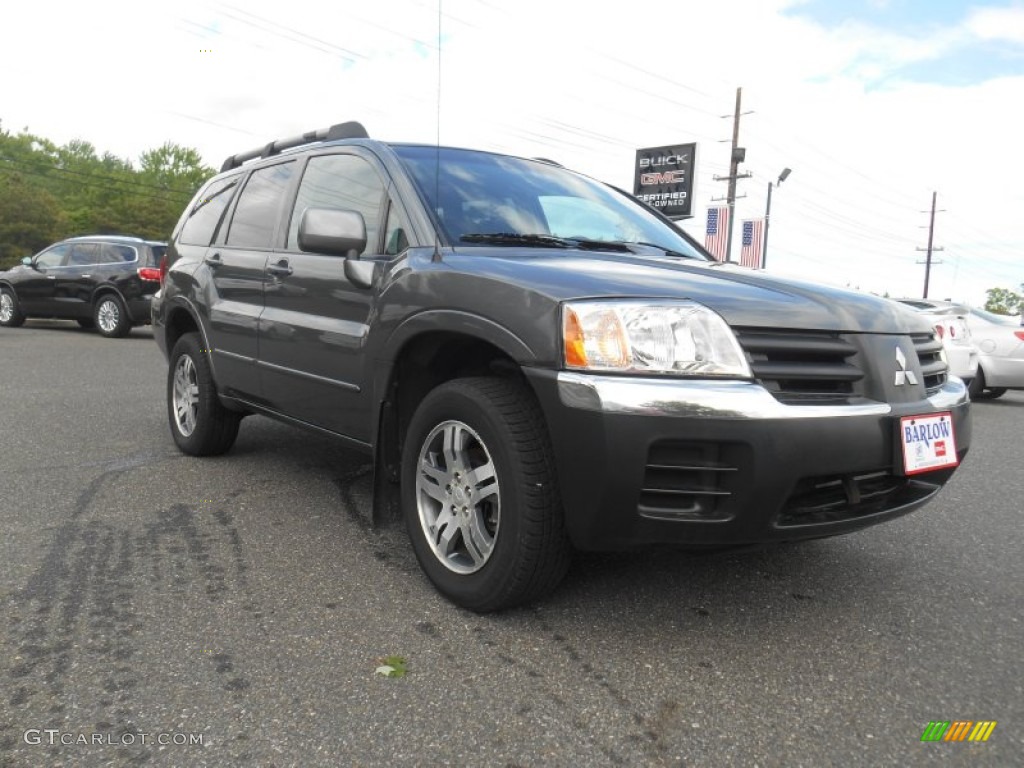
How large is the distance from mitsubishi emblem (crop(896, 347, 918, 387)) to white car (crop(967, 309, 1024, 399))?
886 cm

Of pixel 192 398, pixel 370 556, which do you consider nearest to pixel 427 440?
pixel 370 556

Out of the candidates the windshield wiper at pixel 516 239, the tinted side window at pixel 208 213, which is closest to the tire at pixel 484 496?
the windshield wiper at pixel 516 239

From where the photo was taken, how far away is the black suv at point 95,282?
532 inches

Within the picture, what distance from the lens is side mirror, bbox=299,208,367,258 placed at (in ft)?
10.3

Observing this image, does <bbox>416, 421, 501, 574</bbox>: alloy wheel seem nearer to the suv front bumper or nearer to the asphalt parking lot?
the asphalt parking lot

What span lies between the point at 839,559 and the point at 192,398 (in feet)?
12.0

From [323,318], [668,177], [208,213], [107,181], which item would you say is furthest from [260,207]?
[107,181]

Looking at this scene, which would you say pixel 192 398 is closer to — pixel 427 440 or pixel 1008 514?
pixel 427 440

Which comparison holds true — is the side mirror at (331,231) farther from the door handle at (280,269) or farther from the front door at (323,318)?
the door handle at (280,269)

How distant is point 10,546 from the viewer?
3.26m

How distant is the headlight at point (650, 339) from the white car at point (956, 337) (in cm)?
804

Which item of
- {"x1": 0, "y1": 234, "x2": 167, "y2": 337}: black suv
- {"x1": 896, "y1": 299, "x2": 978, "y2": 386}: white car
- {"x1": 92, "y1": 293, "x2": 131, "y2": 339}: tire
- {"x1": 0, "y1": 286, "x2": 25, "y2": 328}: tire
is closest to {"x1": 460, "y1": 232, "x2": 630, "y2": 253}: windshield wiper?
{"x1": 896, "y1": 299, "x2": 978, "y2": 386}: white car

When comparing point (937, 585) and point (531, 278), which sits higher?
point (531, 278)

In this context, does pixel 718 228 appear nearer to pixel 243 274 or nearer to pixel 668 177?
pixel 668 177
